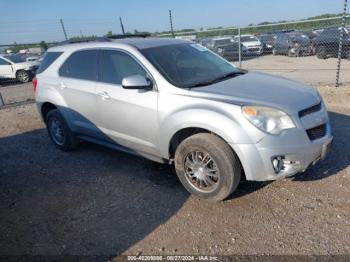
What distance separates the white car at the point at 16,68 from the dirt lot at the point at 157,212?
13.1m

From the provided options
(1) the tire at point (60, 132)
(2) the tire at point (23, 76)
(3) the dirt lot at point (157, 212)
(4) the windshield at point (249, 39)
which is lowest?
(4) the windshield at point (249, 39)

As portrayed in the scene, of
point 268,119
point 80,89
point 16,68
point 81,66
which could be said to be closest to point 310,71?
point 81,66

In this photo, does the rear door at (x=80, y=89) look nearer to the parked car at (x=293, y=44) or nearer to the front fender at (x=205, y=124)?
the front fender at (x=205, y=124)

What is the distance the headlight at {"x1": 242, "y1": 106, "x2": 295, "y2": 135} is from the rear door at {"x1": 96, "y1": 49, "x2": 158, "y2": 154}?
1.17 m

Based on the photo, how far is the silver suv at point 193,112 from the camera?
11.5ft

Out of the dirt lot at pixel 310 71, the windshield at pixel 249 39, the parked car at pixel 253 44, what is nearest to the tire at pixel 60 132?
the dirt lot at pixel 310 71

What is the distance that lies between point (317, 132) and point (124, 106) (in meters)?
2.29

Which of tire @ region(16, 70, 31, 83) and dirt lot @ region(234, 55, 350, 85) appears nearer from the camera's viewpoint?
dirt lot @ region(234, 55, 350, 85)

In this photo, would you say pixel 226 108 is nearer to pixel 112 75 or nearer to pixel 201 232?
pixel 201 232

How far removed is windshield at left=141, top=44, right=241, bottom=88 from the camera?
420 cm

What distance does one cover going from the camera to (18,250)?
3.43m

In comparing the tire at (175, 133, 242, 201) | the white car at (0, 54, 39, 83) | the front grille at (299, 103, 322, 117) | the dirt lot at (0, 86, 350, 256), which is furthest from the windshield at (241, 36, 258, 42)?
the tire at (175, 133, 242, 201)

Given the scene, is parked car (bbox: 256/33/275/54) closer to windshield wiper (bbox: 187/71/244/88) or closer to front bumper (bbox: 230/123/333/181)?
windshield wiper (bbox: 187/71/244/88)

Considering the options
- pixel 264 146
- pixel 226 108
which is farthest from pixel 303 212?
pixel 226 108
